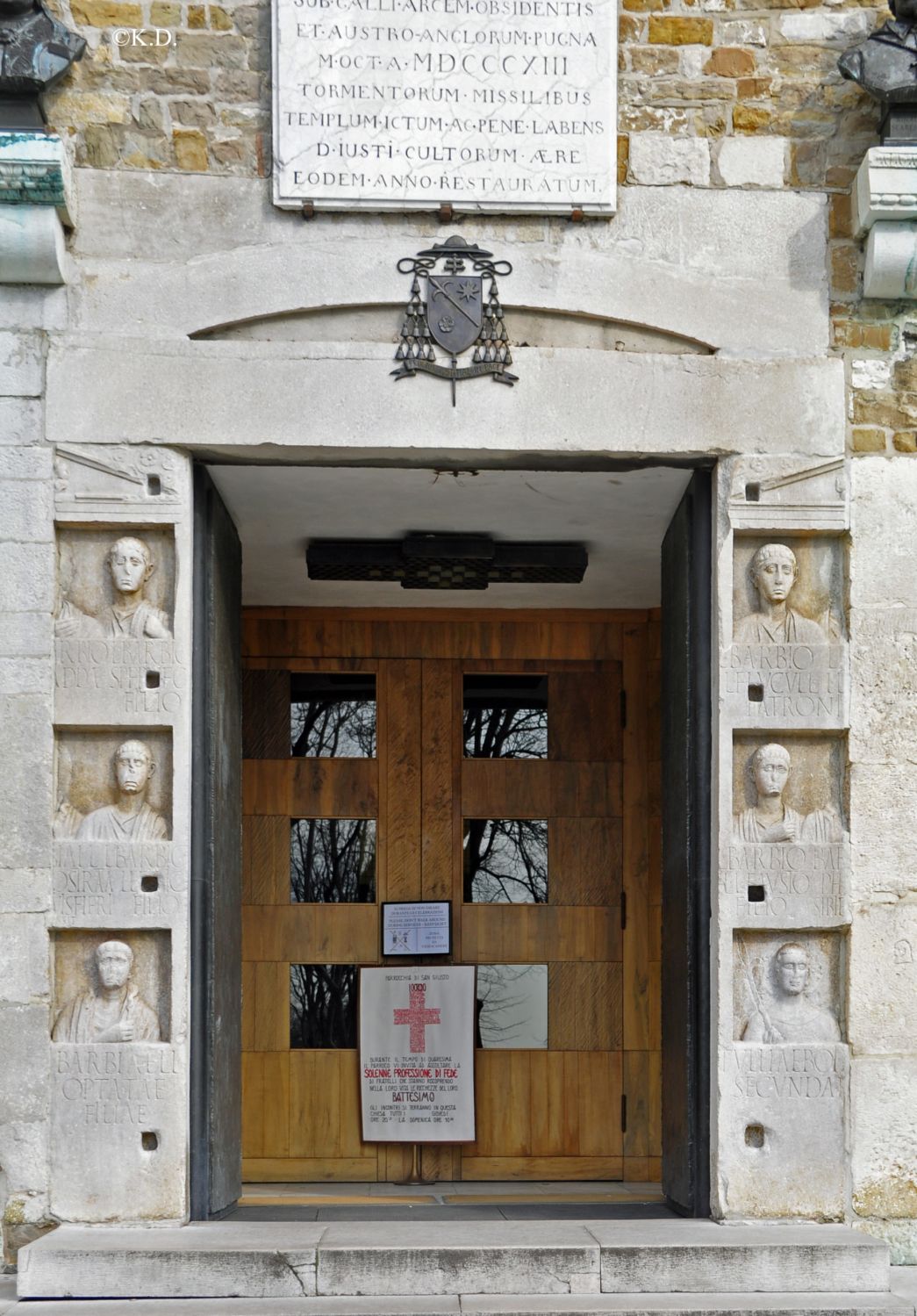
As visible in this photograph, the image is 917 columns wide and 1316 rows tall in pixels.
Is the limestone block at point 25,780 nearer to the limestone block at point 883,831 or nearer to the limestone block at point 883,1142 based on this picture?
the limestone block at point 883,831

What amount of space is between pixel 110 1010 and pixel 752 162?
370cm

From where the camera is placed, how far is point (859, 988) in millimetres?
5934

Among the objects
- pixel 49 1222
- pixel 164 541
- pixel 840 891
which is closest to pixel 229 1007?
pixel 49 1222

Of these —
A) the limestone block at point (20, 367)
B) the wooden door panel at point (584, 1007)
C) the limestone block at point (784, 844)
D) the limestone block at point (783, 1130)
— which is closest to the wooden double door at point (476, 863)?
the wooden door panel at point (584, 1007)

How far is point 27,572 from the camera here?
19.4 feet

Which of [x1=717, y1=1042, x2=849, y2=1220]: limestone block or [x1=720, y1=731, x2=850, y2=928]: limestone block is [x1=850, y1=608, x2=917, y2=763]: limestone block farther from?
[x1=717, y1=1042, x2=849, y2=1220]: limestone block

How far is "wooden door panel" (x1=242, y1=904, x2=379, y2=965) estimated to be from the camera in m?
8.16

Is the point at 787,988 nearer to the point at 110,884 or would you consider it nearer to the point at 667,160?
the point at 110,884

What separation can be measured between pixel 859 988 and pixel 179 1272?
2.43 metres

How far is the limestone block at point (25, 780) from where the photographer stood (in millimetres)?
5836

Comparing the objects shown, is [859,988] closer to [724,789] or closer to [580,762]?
[724,789]

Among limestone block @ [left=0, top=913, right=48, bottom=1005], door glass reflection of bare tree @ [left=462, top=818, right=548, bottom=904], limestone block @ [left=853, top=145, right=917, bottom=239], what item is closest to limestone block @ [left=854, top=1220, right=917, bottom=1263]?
door glass reflection of bare tree @ [left=462, top=818, right=548, bottom=904]

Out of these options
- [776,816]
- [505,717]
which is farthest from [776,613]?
[505,717]

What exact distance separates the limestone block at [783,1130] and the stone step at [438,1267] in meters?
0.26
